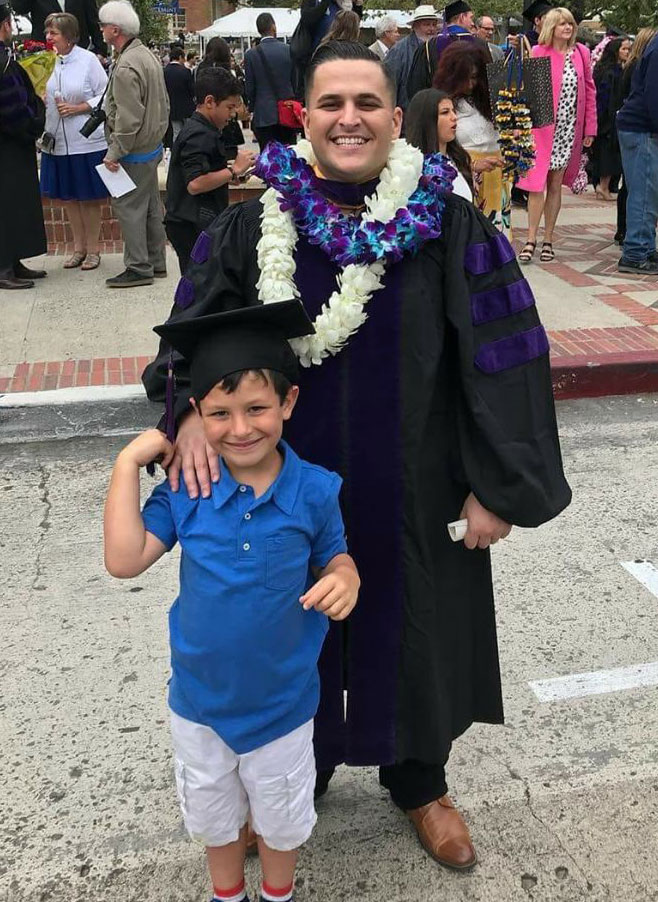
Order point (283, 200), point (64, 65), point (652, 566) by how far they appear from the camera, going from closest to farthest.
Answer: point (283, 200) < point (652, 566) < point (64, 65)

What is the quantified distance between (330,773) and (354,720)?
357 mm

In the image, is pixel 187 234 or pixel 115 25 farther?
pixel 115 25

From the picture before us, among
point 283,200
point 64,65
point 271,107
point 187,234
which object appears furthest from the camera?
point 271,107

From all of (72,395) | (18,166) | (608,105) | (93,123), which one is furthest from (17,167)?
(608,105)

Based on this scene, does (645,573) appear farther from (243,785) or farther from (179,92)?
(179,92)

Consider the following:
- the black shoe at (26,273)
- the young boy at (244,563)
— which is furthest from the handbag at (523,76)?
the young boy at (244,563)

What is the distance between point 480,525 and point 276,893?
939 millimetres

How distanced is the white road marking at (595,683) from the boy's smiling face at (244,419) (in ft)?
5.60

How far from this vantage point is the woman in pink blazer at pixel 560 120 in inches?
303

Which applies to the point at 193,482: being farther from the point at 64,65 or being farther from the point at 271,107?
the point at 271,107

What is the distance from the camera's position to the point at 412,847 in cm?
253

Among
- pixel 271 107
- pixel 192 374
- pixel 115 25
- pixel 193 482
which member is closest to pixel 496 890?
pixel 193 482

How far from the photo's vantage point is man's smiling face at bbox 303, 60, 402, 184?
1.97m

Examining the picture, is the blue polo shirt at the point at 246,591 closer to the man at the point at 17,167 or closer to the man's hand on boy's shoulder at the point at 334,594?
the man's hand on boy's shoulder at the point at 334,594
